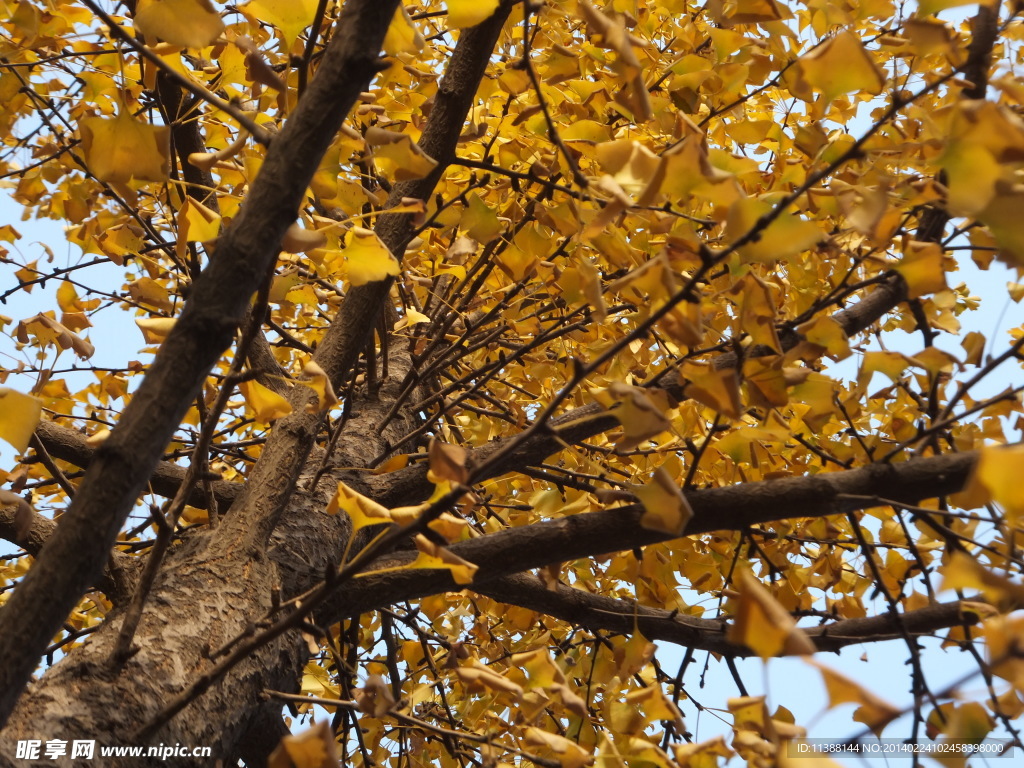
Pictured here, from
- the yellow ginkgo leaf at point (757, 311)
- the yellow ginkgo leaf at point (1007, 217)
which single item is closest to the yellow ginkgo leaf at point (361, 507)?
the yellow ginkgo leaf at point (757, 311)

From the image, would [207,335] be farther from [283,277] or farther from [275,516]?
[275,516]

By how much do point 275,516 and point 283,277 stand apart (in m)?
0.50

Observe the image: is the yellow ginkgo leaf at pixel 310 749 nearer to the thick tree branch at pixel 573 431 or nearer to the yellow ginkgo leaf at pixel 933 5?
the thick tree branch at pixel 573 431

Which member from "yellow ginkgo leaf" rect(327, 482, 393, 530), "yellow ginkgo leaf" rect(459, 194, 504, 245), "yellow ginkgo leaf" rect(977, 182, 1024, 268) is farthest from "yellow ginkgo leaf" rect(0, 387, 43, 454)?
"yellow ginkgo leaf" rect(977, 182, 1024, 268)

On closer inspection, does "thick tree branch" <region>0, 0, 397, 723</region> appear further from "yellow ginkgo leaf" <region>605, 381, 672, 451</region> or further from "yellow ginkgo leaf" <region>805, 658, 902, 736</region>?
"yellow ginkgo leaf" <region>805, 658, 902, 736</region>

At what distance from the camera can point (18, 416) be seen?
2.78 ft

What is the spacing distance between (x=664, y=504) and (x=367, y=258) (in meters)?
0.48

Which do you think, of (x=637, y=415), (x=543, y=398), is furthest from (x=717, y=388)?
(x=543, y=398)

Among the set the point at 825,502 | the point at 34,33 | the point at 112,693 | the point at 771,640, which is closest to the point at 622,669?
the point at 825,502

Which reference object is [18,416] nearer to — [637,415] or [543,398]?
[637,415]

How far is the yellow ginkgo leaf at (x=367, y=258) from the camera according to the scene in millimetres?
950

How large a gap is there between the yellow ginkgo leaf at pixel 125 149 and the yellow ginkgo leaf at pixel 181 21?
0.10 m

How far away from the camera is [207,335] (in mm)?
756

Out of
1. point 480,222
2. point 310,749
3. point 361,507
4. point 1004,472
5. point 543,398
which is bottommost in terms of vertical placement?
point 310,749
